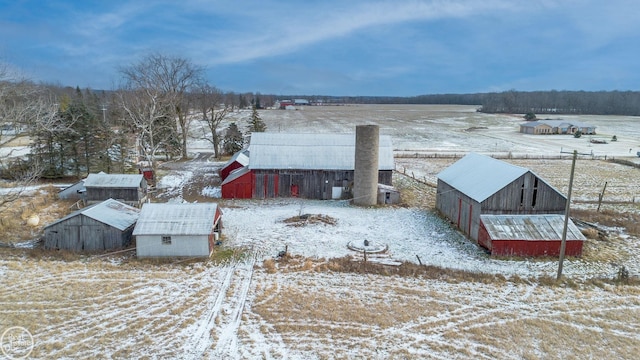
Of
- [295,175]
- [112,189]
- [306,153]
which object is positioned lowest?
[112,189]

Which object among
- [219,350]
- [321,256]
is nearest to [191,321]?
[219,350]

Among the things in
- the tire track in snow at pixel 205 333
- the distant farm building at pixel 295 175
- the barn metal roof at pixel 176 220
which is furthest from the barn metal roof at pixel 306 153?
the tire track in snow at pixel 205 333

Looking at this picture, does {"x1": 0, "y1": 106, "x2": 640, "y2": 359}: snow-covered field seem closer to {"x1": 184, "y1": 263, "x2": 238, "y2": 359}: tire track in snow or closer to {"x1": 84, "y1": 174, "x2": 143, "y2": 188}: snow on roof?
{"x1": 184, "y1": 263, "x2": 238, "y2": 359}: tire track in snow

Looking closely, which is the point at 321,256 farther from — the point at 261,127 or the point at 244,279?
the point at 261,127

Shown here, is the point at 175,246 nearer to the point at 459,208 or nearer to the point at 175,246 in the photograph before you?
the point at 175,246

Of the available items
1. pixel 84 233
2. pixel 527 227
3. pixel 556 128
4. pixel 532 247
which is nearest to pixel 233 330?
pixel 84 233

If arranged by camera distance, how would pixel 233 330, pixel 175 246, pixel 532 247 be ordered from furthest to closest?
pixel 532 247
pixel 175 246
pixel 233 330

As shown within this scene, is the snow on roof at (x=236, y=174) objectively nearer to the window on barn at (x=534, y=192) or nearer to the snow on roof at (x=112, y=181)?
the snow on roof at (x=112, y=181)
